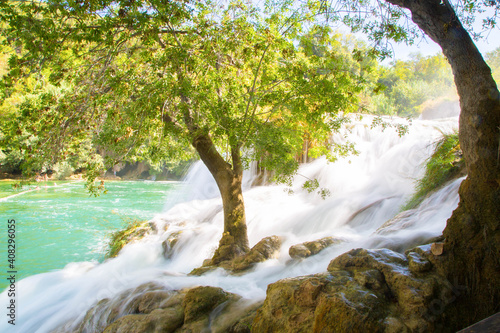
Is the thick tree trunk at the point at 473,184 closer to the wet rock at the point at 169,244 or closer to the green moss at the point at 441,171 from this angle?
the green moss at the point at 441,171

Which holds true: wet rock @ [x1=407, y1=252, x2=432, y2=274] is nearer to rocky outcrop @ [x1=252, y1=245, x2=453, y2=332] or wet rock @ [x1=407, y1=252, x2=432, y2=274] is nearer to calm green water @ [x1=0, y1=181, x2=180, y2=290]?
rocky outcrop @ [x1=252, y1=245, x2=453, y2=332]

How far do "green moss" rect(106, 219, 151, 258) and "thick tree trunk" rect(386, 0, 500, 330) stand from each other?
32.4ft

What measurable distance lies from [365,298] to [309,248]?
3.53 metres

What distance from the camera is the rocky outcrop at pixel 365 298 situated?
3178mm

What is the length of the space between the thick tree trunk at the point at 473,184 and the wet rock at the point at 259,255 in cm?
392

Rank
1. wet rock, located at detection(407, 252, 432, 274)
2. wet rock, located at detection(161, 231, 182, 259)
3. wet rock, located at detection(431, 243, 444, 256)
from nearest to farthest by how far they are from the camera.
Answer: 1. wet rock, located at detection(407, 252, 432, 274)
2. wet rock, located at detection(431, 243, 444, 256)
3. wet rock, located at detection(161, 231, 182, 259)

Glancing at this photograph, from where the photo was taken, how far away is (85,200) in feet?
75.7

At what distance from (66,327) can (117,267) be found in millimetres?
3929

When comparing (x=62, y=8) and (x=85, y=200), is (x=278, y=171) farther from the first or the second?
(x=85, y=200)

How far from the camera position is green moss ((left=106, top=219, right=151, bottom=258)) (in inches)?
444

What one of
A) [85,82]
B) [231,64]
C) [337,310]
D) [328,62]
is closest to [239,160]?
[231,64]

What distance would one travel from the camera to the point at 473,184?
12.8ft

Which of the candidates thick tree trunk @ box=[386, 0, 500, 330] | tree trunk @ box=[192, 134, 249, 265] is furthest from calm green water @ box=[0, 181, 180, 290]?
thick tree trunk @ box=[386, 0, 500, 330]

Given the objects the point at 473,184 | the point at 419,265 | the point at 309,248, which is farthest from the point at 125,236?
the point at 473,184
